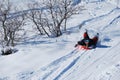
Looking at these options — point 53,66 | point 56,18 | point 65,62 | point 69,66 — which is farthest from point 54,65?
point 56,18

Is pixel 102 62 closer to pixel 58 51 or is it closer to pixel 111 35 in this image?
pixel 58 51

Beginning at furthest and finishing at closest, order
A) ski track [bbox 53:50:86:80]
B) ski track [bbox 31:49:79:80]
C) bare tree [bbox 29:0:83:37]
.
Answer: bare tree [bbox 29:0:83:37] < ski track [bbox 31:49:79:80] < ski track [bbox 53:50:86:80]

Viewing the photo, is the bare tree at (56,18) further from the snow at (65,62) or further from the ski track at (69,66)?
the ski track at (69,66)

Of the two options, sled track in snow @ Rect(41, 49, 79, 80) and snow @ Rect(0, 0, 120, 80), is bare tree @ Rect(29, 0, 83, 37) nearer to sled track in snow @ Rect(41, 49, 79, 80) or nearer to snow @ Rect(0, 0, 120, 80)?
snow @ Rect(0, 0, 120, 80)

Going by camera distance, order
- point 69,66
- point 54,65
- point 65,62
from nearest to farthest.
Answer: point 69,66, point 54,65, point 65,62

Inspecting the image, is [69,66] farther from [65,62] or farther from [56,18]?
[56,18]

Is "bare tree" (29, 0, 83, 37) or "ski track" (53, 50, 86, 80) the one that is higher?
"bare tree" (29, 0, 83, 37)

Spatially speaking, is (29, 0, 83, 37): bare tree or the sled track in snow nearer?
the sled track in snow

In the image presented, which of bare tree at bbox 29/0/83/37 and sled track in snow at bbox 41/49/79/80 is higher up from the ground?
bare tree at bbox 29/0/83/37

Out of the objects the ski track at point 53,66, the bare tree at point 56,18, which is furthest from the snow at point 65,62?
the bare tree at point 56,18

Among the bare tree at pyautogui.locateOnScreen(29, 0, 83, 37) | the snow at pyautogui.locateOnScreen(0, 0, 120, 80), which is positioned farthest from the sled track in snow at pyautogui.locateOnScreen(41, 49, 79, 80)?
the bare tree at pyautogui.locateOnScreen(29, 0, 83, 37)

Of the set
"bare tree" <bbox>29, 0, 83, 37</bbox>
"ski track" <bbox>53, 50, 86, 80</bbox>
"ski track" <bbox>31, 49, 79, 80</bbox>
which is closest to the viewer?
"ski track" <bbox>53, 50, 86, 80</bbox>

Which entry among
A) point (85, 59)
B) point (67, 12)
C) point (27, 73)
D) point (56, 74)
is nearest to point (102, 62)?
point (85, 59)

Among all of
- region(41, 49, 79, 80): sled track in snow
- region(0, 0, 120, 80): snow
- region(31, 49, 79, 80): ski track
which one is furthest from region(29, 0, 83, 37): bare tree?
region(31, 49, 79, 80): ski track
